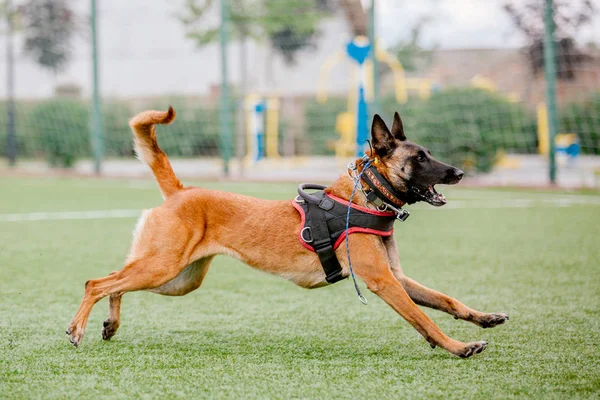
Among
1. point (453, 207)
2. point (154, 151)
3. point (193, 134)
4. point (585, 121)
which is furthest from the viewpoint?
point (193, 134)

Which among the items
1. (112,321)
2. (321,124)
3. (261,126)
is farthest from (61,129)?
(112,321)

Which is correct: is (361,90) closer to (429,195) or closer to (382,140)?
(382,140)

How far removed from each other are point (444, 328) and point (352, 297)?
0.90 metres

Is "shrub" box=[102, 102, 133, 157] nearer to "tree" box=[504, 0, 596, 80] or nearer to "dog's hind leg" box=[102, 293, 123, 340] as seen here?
"tree" box=[504, 0, 596, 80]

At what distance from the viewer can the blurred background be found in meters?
12.7

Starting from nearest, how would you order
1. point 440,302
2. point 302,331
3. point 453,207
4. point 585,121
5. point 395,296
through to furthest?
point 395,296 < point 440,302 < point 302,331 < point 453,207 < point 585,121

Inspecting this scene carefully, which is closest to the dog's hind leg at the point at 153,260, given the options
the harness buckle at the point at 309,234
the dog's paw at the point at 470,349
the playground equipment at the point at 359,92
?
the harness buckle at the point at 309,234

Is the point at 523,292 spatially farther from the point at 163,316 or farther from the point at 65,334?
the point at 65,334

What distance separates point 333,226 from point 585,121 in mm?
10142

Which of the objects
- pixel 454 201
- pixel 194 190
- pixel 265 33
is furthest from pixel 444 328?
pixel 265 33

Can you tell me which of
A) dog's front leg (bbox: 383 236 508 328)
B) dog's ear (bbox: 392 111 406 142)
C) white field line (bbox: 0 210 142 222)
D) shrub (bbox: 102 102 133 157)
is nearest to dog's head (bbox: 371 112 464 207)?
dog's ear (bbox: 392 111 406 142)

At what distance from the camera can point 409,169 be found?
3.60 m

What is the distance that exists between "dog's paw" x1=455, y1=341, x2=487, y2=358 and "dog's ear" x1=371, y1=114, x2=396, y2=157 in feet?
3.26

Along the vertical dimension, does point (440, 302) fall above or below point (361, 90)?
below
